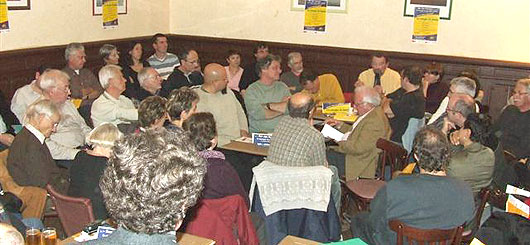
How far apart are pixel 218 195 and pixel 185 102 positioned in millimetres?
1317

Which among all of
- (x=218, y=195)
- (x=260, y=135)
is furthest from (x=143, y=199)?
(x=260, y=135)

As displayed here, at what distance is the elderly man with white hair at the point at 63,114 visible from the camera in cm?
567

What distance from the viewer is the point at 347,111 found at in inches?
268

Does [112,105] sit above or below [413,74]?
below

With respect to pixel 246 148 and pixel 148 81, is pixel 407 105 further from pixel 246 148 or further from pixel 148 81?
pixel 148 81

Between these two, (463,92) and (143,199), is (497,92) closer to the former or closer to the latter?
(463,92)

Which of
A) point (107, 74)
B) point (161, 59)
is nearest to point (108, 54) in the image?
point (161, 59)

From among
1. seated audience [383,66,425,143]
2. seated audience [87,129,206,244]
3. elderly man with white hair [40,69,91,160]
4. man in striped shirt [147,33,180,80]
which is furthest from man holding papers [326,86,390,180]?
man in striped shirt [147,33,180,80]

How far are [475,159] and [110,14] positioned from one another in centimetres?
603

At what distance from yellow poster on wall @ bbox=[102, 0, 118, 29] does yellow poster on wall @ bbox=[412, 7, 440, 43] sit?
427 cm

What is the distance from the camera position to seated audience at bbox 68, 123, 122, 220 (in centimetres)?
411

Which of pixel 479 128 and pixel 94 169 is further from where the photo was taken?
pixel 479 128

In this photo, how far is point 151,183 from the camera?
1707 millimetres

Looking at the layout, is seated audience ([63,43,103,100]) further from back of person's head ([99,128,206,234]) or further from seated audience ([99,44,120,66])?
back of person's head ([99,128,206,234])
